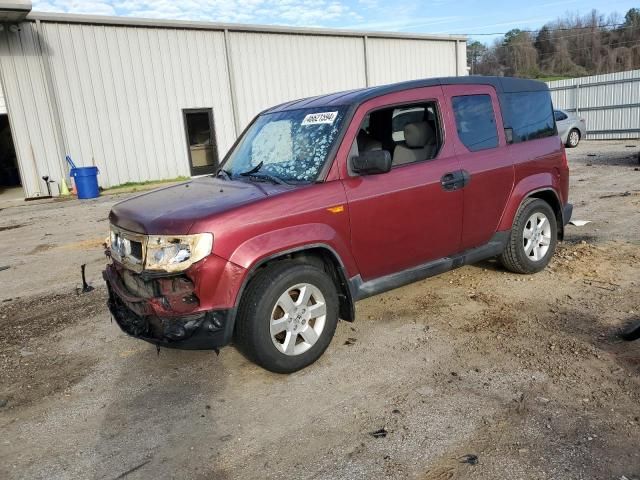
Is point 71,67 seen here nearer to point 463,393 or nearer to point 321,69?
point 321,69

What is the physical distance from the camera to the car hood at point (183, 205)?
11.3 ft

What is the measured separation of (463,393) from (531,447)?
62 centimetres

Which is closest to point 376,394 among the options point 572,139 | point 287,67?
point 287,67

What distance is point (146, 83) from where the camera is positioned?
1633 centimetres

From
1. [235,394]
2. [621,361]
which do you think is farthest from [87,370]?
[621,361]

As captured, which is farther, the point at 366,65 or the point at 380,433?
the point at 366,65

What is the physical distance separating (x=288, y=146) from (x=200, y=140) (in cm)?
1459

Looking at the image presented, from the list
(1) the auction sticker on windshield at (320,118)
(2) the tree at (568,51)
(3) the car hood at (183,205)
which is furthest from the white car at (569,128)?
(2) the tree at (568,51)

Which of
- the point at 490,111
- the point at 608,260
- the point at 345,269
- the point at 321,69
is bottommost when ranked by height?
the point at 608,260

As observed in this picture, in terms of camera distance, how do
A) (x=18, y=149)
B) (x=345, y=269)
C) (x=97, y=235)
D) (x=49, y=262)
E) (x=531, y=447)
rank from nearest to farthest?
1. (x=531, y=447)
2. (x=345, y=269)
3. (x=49, y=262)
4. (x=97, y=235)
5. (x=18, y=149)

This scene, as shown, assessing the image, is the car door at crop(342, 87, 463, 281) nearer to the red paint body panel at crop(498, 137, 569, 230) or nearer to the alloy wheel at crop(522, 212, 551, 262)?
the red paint body panel at crop(498, 137, 569, 230)

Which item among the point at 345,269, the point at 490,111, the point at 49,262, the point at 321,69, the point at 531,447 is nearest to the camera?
the point at 531,447

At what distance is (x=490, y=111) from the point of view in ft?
16.3

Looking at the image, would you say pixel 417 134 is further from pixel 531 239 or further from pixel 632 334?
pixel 632 334
